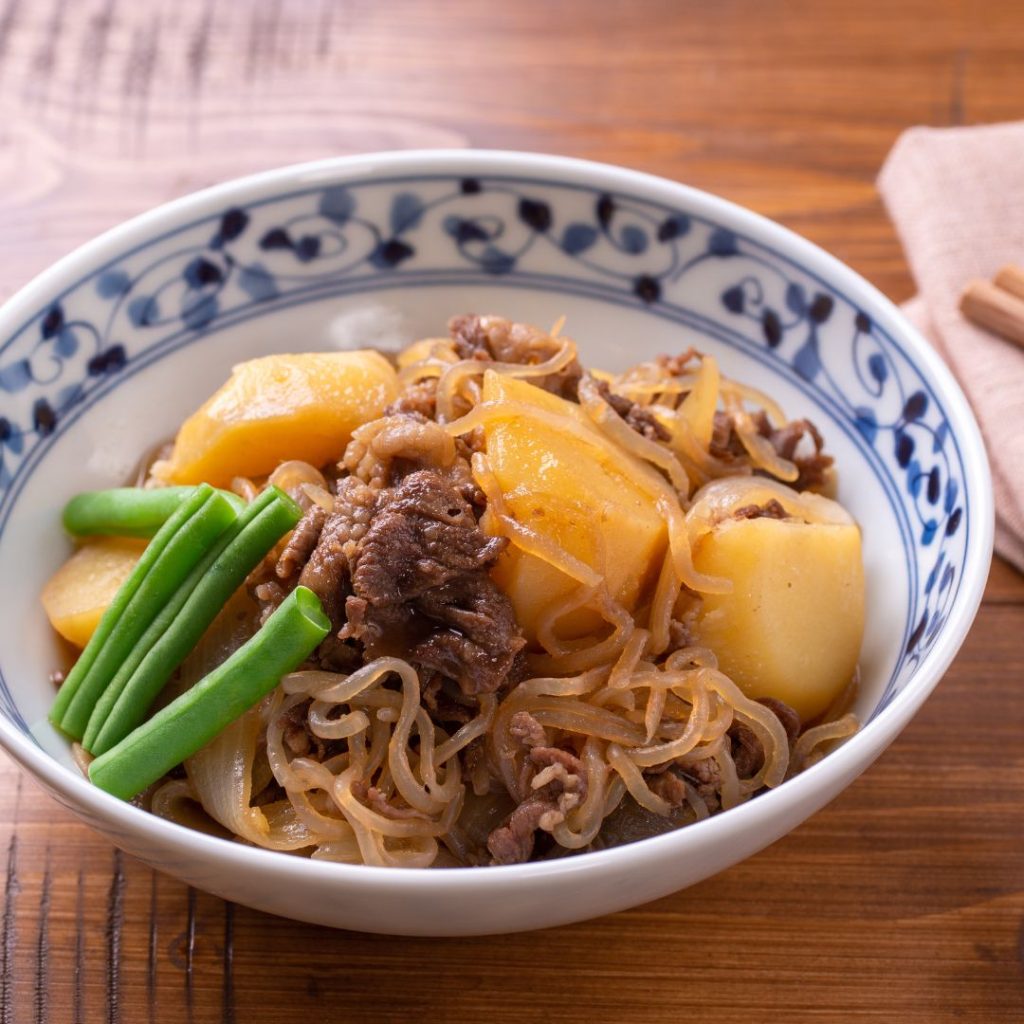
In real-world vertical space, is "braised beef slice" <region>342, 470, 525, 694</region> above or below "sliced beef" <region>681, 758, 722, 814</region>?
above

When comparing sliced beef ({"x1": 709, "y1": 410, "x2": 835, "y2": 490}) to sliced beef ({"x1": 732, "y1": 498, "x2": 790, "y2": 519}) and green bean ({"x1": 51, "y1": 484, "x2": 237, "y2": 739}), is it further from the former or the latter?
green bean ({"x1": 51, "y1": 484, "x2": 237, "y2": 739})

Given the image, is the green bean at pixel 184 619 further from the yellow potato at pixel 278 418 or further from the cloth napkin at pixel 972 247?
the cloth napkin at pixel 972 247

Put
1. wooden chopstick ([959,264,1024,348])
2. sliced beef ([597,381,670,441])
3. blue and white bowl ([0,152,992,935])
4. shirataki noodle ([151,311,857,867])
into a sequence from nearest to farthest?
shirataki noodle ([151,311,857,867]) < blue and white bowl ([0,152,992,935]) < sliced beef ([597,381,670,441]) < wooden chopstick ([959,264,1024,348])

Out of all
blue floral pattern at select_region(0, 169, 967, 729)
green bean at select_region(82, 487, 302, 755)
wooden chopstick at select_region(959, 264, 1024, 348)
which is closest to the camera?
green bean at select_region(82, 487, 302, 755)

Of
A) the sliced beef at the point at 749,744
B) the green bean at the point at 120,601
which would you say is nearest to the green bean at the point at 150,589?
the green bean at the point at 120,601

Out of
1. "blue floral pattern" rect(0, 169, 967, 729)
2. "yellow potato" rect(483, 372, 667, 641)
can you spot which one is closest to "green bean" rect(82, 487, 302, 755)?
"yellow potato" rect(483, 372, 667, 641)

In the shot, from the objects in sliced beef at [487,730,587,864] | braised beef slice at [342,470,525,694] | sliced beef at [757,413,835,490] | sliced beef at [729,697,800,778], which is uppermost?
braised beef slice at [342,470,525,694]
